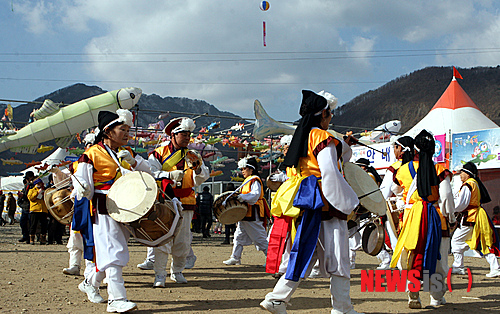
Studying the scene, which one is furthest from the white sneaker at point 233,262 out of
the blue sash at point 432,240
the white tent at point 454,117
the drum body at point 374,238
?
the white tent at point 454,117

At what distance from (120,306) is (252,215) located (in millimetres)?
4210

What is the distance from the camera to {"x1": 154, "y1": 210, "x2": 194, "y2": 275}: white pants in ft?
17.9

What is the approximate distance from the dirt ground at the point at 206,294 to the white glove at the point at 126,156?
4.61ft

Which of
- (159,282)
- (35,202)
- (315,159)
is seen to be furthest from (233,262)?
(35,202)

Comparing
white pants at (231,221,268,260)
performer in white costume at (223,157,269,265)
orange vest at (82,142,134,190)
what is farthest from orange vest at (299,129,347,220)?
white pants at (231,221,268,260)

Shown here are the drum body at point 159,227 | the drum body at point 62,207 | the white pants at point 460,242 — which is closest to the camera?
→ the drum body at point 159,227

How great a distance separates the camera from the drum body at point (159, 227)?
4.30m

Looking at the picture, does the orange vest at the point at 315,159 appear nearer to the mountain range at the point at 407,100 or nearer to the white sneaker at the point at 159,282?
the white sneaker at the point at 159,282

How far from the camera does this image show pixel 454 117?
12.3m

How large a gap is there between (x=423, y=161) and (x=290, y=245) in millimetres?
1906

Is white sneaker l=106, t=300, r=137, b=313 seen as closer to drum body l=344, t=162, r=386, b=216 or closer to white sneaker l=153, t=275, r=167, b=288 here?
white sneaker l=153, t=275, r=167, b=288

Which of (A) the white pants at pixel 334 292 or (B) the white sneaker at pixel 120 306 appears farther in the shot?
(B) the white sneaker at pixel 120 306

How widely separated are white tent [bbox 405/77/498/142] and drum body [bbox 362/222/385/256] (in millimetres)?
8336

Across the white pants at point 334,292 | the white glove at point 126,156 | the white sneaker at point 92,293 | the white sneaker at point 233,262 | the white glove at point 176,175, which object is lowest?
the white sneaker at point 233,262
